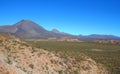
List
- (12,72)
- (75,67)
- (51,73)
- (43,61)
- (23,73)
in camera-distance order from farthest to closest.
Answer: (75,67) → (43,61) → (51,73) → (23,73) → (12,72)

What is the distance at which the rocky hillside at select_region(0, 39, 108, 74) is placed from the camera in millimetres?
19830

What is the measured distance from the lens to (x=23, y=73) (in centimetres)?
1802

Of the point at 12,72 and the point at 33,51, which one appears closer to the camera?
the point at 12,72

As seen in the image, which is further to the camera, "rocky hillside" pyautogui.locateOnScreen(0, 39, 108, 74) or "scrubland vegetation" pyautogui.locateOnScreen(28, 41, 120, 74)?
"scrubland vegetation" pyautogui.locateOnScreen(28, 41, 120, 74)

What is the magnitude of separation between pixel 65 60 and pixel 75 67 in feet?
4.91

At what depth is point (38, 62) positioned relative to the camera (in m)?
22.0

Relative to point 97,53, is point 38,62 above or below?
above

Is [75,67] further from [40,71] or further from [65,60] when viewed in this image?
[40,71]

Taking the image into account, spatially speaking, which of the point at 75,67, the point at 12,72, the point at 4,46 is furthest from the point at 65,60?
the point at 12,72

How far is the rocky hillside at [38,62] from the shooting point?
65.1ft

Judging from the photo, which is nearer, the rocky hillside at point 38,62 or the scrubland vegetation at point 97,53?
the rocky hillside at point 38,62

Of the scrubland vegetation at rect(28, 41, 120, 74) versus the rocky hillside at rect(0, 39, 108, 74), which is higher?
the rocky hillside at rect(0, 39, 108, 74)

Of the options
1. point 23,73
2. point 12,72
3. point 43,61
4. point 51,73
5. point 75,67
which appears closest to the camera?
point 12,72

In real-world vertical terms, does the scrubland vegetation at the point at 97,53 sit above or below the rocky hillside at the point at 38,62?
below
